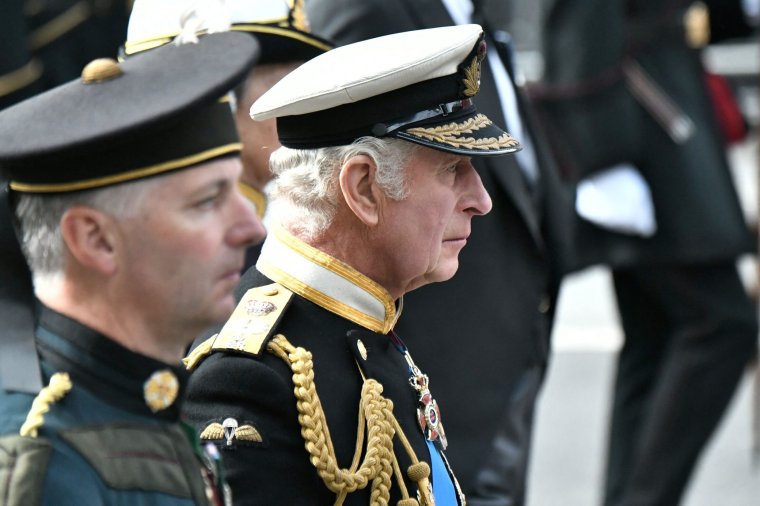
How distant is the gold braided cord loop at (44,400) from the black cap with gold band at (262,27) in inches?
50.4

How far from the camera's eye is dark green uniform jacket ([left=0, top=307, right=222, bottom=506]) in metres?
1.94

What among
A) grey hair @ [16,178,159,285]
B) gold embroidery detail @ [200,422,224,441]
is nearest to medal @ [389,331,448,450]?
gold embroidery detail @ [200,422,224,441]

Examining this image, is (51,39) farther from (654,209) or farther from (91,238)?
(91,238)

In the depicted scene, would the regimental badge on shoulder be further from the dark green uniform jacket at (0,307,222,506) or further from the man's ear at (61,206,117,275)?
the man's ear at (61,206,117,275)

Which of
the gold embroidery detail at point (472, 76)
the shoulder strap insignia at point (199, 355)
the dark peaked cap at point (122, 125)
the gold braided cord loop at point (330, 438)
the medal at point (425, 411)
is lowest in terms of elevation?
the medal at point (425, 411)

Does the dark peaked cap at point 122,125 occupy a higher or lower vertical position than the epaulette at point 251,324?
higher

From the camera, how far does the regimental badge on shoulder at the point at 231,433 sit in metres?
2.43

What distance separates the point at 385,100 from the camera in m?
2.53

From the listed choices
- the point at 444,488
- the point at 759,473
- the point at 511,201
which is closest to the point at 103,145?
the point at 444,488

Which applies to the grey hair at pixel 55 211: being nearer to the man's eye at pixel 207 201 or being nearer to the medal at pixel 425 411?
the man's eye at pixel 207 201

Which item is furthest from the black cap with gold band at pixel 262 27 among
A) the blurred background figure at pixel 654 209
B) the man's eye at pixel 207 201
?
the blurred background figure at pixel 654 209

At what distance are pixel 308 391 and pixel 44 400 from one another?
1.84 feet

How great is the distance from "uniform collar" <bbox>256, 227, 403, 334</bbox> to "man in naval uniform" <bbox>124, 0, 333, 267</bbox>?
1.87 feet

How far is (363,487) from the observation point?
246cm
